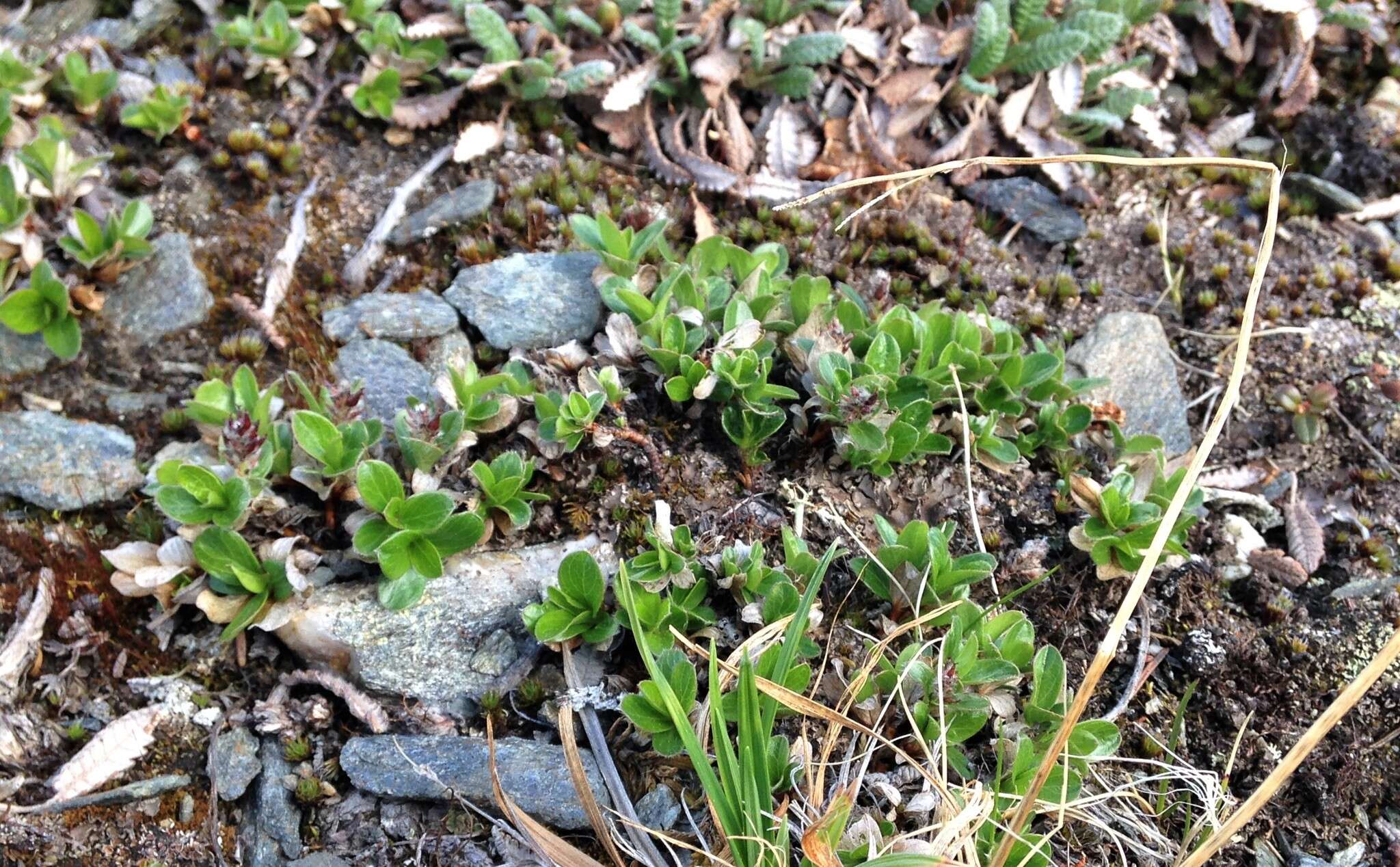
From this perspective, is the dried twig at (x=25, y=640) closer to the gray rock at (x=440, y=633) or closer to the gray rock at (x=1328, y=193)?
the gray rock at (x=440, y=633)

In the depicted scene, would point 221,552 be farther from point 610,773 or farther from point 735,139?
point 735,139

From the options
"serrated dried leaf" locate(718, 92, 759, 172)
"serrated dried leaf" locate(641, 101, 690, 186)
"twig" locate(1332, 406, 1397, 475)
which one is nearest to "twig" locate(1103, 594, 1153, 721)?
"twig" locate(1332, 406, 1397, 475)

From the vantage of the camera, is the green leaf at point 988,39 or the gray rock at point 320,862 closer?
the gray rock at point 320,862

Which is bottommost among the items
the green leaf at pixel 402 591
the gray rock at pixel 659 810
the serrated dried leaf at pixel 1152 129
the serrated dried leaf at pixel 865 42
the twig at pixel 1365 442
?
the gray rock at pixel 659 810

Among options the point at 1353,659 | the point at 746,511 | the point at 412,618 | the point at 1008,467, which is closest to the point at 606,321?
the point at 746,511

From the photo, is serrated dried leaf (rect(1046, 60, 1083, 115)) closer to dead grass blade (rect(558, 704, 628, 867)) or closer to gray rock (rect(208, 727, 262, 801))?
dead grass blade (rect(558, 704, 628, 867))

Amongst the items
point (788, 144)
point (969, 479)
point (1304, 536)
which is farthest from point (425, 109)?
point (1304, 536)

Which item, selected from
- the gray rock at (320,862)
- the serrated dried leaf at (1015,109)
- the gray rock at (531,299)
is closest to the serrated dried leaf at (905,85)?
the serrated dried leaf at (1015,109)
